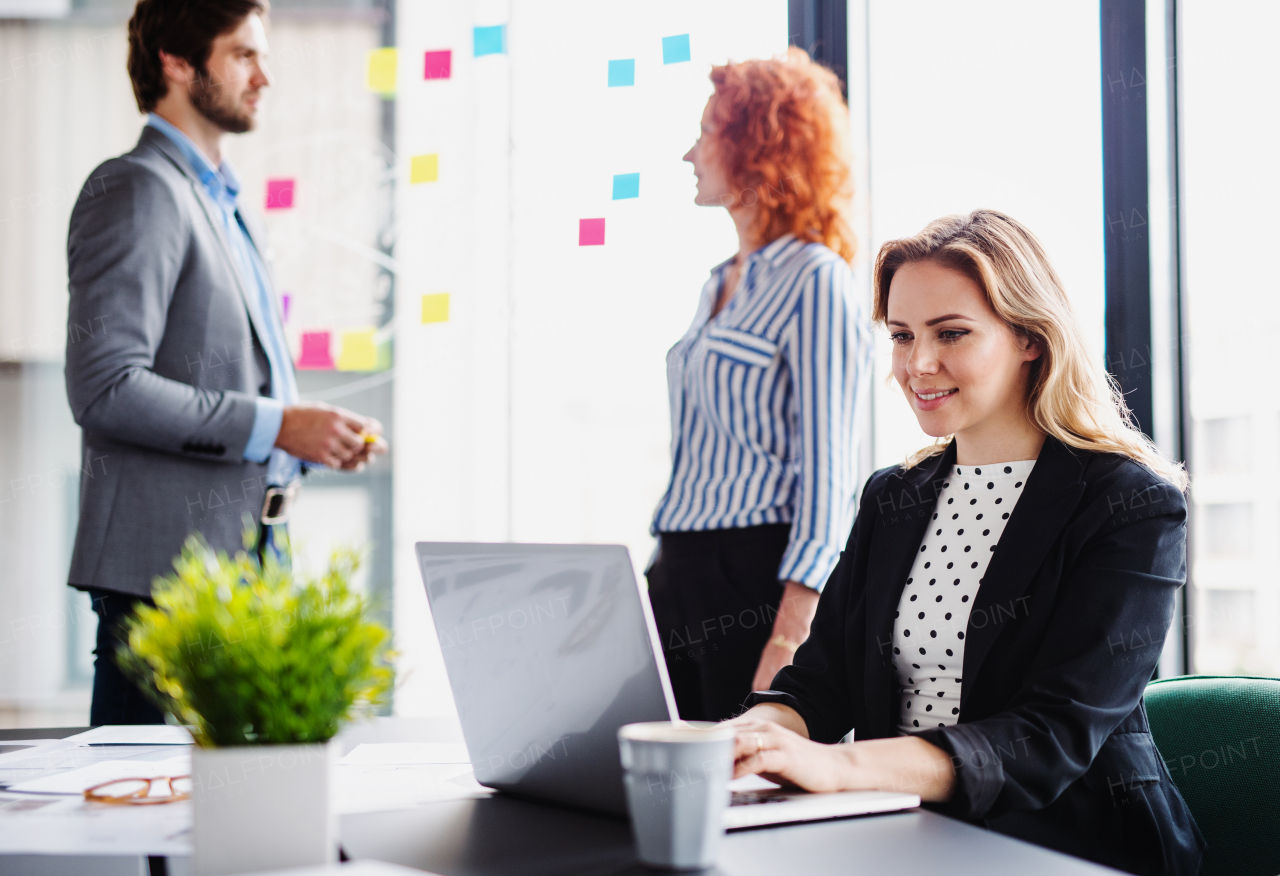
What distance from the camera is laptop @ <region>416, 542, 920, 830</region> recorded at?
786 mm

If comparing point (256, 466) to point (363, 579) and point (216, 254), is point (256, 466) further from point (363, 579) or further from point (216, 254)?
point (363, 579)

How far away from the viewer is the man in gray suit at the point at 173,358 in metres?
1.71

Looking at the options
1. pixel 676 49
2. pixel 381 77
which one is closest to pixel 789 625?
pixel 676 49

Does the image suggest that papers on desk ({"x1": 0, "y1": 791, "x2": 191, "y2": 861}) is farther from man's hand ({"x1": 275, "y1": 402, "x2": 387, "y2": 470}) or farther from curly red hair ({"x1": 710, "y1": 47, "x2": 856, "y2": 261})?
curly red hair ({"x1": 710, "y1": 47, "x2": 856, "y2": 261})

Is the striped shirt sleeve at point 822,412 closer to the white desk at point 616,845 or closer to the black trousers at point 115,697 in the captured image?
the white desk at point 616,845

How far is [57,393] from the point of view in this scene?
287 cm

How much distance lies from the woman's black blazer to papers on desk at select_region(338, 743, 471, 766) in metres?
0.35

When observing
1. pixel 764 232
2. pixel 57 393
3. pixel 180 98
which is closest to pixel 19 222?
pixel 57 393

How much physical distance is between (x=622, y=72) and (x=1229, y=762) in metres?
2.36

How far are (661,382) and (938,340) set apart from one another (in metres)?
1.61

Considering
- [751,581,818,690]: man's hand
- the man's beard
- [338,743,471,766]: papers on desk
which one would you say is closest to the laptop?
[338,743,471,766]: papers on desk

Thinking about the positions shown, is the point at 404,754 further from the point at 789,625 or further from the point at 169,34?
the point at 169,34

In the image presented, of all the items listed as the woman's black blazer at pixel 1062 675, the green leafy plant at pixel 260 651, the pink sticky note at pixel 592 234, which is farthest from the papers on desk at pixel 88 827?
the pink sticky note at pixel 592 234

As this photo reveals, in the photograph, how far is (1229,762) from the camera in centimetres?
Result: 109
